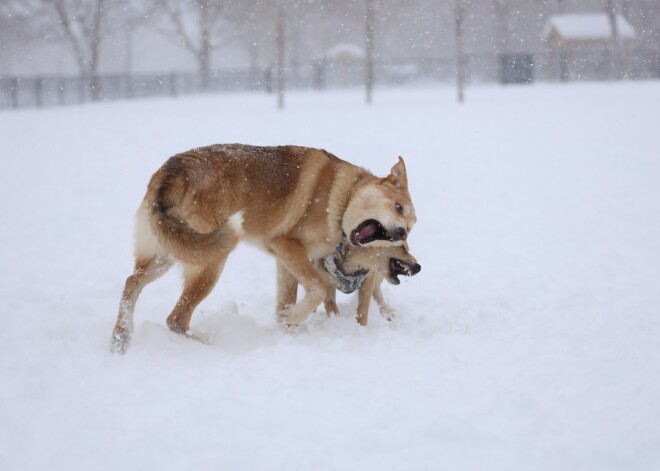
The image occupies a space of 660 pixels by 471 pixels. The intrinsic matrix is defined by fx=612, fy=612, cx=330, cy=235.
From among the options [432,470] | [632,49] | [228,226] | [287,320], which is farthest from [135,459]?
[632,49]

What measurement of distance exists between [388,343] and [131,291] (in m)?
1.91

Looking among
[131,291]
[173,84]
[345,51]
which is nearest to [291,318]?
[131,291]

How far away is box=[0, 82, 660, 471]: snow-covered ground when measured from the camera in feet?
9.26

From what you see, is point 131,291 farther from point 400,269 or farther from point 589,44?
point 589,44

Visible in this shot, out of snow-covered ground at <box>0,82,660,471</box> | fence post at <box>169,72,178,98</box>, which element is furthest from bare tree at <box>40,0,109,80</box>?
snow-covered ground at <box>0,82,660,471</box>

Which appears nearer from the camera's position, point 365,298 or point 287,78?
point 365,298

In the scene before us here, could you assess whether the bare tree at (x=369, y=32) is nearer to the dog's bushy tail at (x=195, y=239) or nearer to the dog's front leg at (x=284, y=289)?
the dog's front leg at (x=284, y=289)

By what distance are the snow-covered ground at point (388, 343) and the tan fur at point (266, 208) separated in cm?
38

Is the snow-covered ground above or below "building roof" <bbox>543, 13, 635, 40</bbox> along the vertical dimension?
below

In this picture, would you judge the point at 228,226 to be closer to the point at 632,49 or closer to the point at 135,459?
the point at 135,459

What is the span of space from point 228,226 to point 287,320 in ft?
4.45

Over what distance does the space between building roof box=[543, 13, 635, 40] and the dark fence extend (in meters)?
2.61

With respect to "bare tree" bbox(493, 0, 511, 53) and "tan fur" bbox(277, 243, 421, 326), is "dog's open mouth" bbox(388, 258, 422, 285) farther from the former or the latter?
"bare tree" bbox(493, 0, 511, 53)

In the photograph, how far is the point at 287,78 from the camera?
33.1 meters
